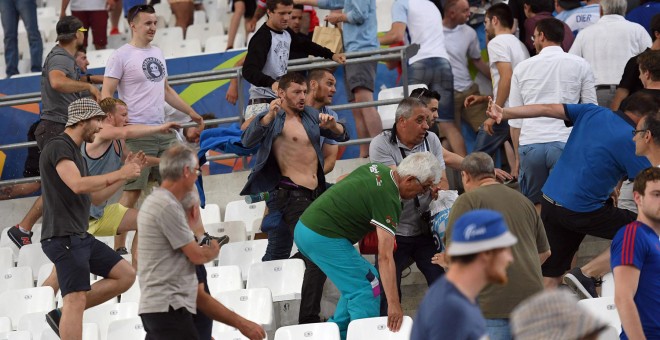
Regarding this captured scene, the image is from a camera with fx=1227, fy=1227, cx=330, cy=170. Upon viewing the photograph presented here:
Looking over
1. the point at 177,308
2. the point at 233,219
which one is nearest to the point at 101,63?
the point at 233,219

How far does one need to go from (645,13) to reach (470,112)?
5.85ft

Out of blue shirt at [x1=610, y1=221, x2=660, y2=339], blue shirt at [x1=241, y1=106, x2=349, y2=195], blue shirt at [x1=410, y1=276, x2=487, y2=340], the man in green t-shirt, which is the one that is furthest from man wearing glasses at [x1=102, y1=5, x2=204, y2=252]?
blue shirt at [x1=410, y1=276, x2=487, y2=340]

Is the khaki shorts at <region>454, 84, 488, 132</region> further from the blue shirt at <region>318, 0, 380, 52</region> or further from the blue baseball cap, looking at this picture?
the blue baseball cap

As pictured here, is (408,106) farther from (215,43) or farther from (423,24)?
(215,43)

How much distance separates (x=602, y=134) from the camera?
25.5 feet

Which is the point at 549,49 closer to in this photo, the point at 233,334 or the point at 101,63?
the point at 233,334

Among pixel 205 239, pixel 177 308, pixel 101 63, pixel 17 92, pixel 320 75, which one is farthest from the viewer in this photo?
pixel 101 63

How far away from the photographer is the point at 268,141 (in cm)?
872

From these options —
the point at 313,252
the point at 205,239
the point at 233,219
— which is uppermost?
the point at 205,239

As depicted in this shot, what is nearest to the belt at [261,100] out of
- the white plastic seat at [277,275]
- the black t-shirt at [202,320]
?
the white plastic seat at [277,275]

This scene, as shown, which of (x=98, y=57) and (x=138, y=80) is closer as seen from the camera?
(x=138, y=80)

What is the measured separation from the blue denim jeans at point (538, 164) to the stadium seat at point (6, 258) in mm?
4166

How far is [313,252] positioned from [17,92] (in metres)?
5.30

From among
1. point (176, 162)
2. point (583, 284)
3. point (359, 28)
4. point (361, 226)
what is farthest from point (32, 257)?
point (583, 284)
